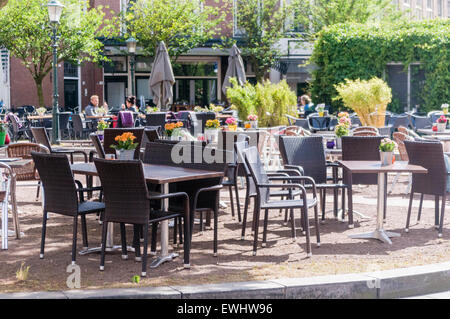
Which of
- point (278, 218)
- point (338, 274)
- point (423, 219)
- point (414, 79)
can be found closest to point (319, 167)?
point (278, 218)

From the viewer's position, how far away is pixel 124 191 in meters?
6.07

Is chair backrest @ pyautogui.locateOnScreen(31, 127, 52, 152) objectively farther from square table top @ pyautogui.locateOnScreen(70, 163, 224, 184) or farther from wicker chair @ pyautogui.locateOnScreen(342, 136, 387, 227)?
wicker chair @ pyautogui.locateOnScreen(342, 136, 387, 227)

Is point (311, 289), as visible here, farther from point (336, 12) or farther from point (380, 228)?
point (336, 12)

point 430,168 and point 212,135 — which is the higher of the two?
point 212,135

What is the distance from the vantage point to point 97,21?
30094mm

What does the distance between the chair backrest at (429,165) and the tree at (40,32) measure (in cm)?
2154

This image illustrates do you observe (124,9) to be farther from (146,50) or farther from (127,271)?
(127,271)

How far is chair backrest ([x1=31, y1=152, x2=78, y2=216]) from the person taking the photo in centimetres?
649

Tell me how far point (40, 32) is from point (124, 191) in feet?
77.3

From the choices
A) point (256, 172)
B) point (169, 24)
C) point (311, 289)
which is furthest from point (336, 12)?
point (311, 289)

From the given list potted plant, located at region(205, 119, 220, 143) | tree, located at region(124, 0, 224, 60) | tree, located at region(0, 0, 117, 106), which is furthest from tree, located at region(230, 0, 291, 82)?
potted plant, located at region(205, 119, 220, 143)

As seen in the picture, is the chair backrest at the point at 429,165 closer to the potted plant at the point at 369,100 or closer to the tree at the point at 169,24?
the potted plant at the point at 369,100

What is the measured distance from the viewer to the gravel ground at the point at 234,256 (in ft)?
19.9

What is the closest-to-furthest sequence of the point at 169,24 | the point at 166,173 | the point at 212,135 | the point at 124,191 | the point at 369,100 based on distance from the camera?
the point at 124,191, the point at 166,173, the point at 212,135, the point at 369,100, the point at 169,24
